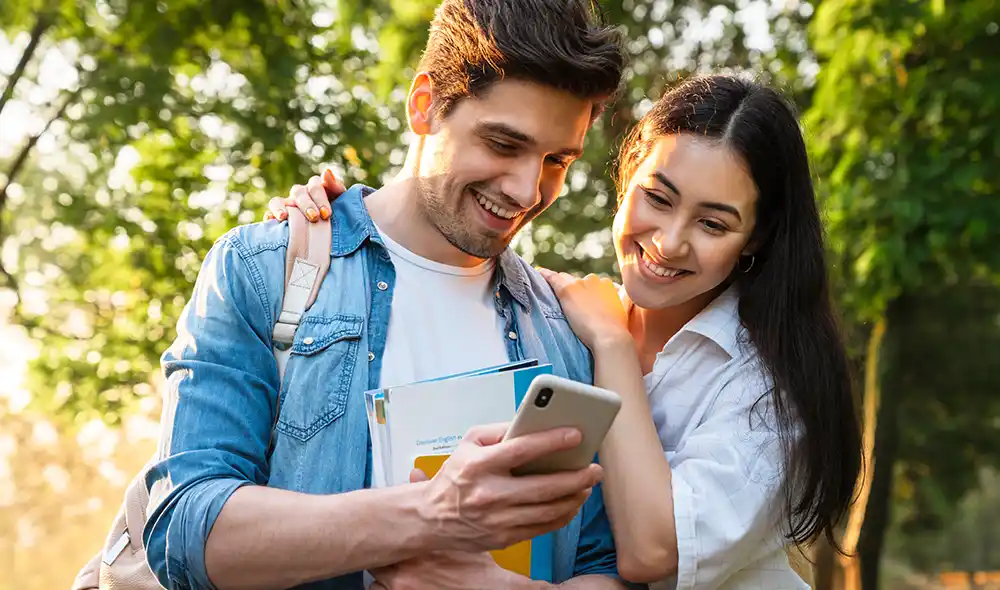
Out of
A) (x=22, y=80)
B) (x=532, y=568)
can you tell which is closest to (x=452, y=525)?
(x=532, y=568)

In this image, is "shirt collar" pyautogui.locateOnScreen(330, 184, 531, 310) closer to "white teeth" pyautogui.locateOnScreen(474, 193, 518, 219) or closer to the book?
"white teeth" pyautogui.locateOnScreen(474, 193, 518, 219)

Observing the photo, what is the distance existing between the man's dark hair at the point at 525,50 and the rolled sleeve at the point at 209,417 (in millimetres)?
673

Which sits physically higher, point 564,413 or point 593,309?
point 593,309

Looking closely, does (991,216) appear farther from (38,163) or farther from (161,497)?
(38,163)

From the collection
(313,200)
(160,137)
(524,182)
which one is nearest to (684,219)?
(524,182)

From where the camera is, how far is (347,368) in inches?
90.6

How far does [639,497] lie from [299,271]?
3.00ft

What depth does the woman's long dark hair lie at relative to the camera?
2689 mm

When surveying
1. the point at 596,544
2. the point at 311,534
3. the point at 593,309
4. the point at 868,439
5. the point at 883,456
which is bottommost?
the point at 883,456

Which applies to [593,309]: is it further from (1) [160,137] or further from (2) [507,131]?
(1) [160,137]

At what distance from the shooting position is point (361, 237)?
8.25ft

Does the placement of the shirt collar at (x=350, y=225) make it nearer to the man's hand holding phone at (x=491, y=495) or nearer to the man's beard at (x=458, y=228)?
the man's beard at (x=458, y=228)

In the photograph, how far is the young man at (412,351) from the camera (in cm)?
197

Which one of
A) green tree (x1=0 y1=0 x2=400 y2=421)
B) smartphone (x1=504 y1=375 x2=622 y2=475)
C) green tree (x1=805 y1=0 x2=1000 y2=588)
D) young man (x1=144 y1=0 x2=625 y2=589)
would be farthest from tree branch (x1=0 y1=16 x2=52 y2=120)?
smartphone (x1=504 y1=375 x2=622 y2=475)
